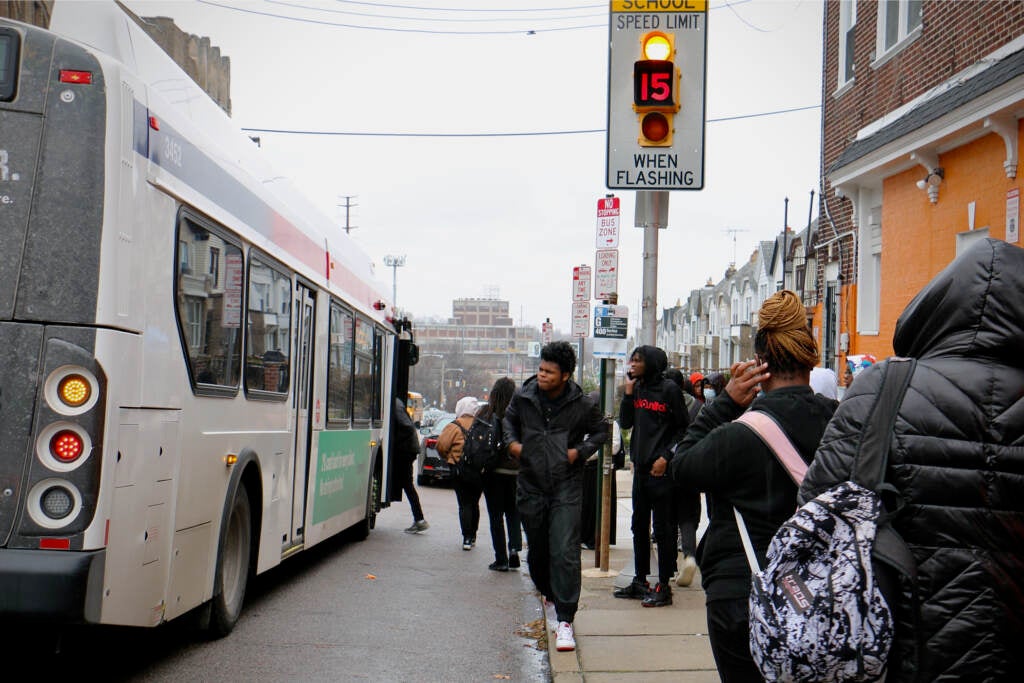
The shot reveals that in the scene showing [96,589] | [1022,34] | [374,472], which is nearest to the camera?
[96,589]

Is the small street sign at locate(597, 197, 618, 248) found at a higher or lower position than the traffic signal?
lower

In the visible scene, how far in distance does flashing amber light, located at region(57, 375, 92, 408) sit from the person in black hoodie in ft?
14.6

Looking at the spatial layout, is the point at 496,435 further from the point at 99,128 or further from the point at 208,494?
the point at 99,128

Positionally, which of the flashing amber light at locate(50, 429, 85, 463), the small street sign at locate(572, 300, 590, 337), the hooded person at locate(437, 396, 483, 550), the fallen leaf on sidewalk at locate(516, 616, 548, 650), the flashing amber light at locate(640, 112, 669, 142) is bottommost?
the fallen leaf on sidewalk at locate(516, 616, 548, 650)

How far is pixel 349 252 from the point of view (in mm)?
11219

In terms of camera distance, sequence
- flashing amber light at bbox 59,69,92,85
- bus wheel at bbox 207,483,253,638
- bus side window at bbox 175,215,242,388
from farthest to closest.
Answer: bus wheel at bbox 207,483,253,638 → bus side window at bbox 175,215,242,388 → flashing amber light at bbox 59,69,92,85

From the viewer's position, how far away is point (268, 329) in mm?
7547

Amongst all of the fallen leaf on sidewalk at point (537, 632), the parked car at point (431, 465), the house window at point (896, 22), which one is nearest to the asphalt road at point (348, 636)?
the fallen leaf on sidewalk at point (537, 632)

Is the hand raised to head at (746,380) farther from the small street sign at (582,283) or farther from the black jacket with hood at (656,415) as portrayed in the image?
the small street sign at (582,283)

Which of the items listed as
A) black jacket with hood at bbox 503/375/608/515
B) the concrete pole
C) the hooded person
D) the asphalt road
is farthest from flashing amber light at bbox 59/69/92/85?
the hooded person

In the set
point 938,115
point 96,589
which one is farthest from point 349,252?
point 96,589

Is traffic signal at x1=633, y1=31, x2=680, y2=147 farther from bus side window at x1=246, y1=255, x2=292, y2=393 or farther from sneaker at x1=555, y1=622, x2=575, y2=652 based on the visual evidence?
sneaker at x1=555, y1=622, x2=575, y2=652

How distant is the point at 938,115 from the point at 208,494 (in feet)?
26.7

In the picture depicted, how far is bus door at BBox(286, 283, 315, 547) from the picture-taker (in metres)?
8.55
